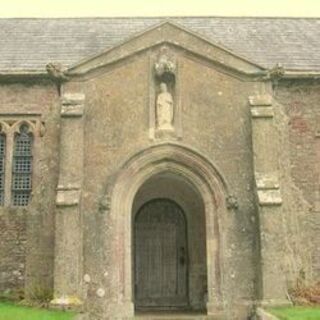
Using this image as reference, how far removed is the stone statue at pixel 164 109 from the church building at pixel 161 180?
0.11 feet

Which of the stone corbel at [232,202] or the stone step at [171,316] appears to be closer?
the stone step at [171,316]

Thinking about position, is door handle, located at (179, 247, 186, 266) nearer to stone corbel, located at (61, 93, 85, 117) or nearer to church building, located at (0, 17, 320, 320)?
church building, located at (0, 17, 320, 320)

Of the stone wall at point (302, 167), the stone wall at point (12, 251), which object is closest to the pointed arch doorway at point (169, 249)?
the stone wall at point (302, 167)

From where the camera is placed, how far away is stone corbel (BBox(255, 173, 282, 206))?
1511cm

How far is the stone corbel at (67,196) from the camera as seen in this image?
15.0 m

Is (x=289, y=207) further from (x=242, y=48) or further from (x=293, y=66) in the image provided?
(x=242, y=48)

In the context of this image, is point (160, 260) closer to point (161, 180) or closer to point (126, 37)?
point (161, 180)

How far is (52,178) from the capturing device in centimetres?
1741

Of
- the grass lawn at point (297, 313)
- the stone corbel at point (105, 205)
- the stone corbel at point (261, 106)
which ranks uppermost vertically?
the stone corbel at point (261, 106)

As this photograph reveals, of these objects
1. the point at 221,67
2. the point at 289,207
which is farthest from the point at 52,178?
the point at 289,207

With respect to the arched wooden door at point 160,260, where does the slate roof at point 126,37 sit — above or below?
above

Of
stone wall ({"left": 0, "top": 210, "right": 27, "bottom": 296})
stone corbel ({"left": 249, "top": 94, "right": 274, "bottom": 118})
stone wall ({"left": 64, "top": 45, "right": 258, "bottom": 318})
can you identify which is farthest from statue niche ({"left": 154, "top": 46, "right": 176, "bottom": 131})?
stone wall ({"left": 0, "top": 210, "right": 27, "bottom": 296})

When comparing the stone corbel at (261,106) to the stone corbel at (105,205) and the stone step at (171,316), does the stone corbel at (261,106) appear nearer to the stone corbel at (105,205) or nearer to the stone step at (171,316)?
the stone corbel at (105,205)

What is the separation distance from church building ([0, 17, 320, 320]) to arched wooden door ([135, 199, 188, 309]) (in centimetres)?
3
